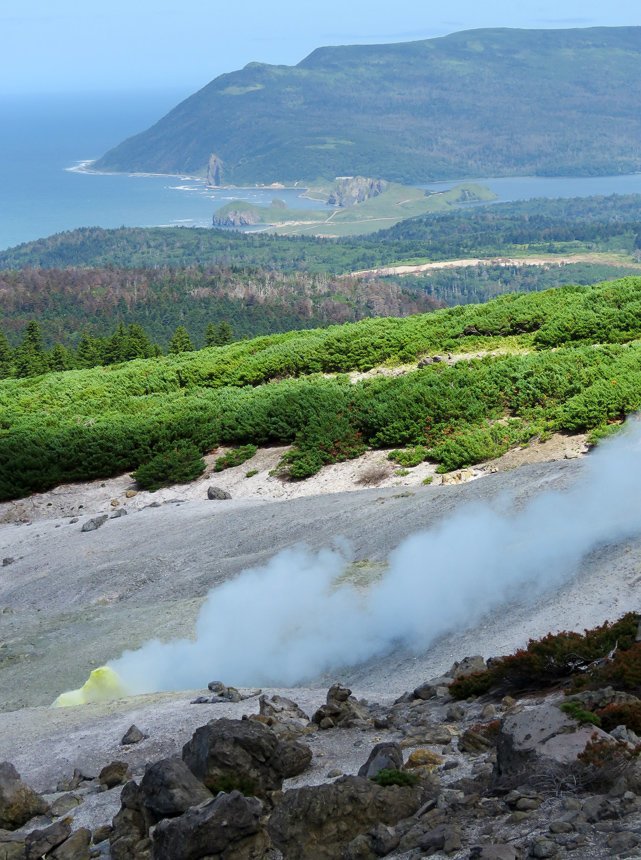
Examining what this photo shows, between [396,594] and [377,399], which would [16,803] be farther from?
[377,399]

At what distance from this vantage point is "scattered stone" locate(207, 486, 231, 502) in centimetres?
2452

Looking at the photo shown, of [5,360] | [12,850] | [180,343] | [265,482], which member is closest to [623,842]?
[12,850]

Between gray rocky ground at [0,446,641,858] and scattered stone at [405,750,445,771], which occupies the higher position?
scattered stone at [405,750,445,771]

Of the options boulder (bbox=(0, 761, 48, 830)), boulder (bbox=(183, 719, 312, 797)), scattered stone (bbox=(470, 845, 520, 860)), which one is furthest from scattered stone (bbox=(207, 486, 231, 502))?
scattered stone (bbox=(470, 845, 520, 860))

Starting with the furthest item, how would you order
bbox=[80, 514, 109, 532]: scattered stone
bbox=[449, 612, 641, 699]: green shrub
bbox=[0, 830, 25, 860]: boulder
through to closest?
1. bbox=[80, 514, 109, 532]: scattered stone
2. bbox=[449, 612, 641, 699]: green shrub
3. bbox=[0, 830, 25, 860]: boulder

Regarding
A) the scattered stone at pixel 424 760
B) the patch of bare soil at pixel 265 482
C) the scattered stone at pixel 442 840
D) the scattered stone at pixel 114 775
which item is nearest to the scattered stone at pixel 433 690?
the scattered stone at pixel 424 760

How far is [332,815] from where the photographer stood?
8352 millimetres

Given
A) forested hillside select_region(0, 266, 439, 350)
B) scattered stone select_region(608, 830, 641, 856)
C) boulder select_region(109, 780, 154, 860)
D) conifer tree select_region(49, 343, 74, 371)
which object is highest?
scattered stone select_region(608, 830, 641, 856)

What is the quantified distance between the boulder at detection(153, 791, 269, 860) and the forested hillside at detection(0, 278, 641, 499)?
15267mm

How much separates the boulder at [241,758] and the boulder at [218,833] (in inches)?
36.4

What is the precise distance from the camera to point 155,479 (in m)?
26.3

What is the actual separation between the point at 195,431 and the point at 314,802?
65.4 feet

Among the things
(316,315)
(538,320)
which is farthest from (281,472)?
(316,315)

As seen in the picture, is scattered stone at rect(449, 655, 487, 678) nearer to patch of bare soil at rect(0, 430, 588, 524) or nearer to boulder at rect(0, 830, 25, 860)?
boulder at rect(0, 830, 25, 860)
